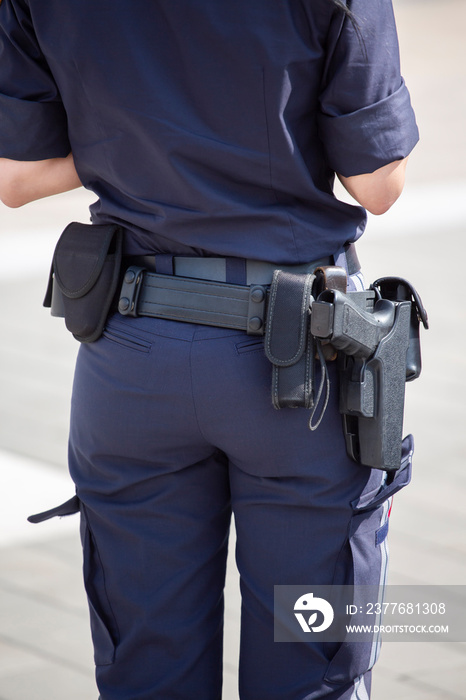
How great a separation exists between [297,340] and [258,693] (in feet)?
2.17

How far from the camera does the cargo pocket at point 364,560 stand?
1.60 metres

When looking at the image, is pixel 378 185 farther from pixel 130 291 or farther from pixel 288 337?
pixel 130 291

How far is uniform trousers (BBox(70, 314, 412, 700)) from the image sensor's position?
155 cm

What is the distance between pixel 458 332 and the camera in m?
4.85

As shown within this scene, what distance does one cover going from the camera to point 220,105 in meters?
1.45

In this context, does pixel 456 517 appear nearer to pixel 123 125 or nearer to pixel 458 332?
pixel 458 332

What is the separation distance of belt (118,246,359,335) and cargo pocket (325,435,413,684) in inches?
14.3

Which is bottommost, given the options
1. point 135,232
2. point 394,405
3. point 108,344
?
point 394,405

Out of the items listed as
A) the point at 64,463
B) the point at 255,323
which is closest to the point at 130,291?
the point at 255,323

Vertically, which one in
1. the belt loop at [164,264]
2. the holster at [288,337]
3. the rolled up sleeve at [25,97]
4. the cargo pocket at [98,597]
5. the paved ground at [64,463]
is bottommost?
the paved ground at [64,463]

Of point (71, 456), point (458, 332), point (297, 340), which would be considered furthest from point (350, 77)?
point (458, 332)

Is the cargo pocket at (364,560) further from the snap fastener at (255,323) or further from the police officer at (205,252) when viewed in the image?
the snap fastener at (255,323)

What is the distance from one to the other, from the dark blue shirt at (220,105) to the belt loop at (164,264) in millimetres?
15

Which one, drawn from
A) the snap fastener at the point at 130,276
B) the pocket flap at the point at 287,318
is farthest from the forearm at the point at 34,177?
the pocket flap at the point at 287,318
